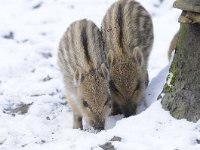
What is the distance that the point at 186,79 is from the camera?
5504 millimetres

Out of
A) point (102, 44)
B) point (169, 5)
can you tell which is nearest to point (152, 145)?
point (102, 44)

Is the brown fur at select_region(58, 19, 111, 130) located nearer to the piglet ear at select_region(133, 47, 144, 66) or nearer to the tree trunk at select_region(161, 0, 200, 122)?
the piglet ear at select_region(133, 47, 144, 66)

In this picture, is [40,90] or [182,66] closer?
[182,66]

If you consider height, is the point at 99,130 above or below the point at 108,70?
below

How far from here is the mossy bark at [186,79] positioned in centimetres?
536

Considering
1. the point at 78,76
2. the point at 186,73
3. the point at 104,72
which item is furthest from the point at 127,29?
the point at 186,73

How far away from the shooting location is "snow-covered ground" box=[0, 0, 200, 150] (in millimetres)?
5320

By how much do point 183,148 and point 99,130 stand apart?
4.31 ft

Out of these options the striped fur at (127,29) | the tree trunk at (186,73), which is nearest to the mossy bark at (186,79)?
the tree trunk at (186,73)

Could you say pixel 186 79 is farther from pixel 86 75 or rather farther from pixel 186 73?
pixel 86 75

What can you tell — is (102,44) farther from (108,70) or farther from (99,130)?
(99,130)

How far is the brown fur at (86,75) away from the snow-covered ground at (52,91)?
0.83 ft

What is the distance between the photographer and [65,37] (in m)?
6.80

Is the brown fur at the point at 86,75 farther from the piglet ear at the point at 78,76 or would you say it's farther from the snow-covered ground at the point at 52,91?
the snow-covered ground at the point at 52,91
